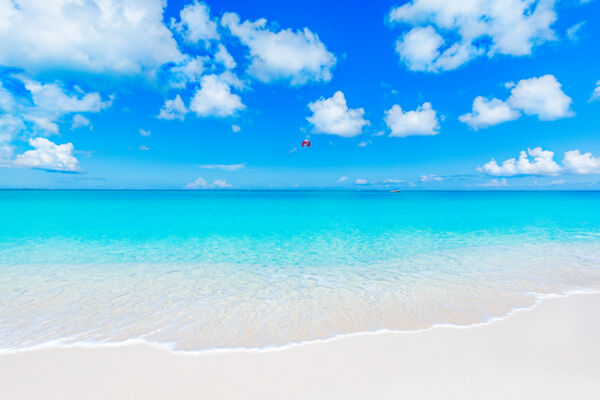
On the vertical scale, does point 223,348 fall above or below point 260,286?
above

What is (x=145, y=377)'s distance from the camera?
13.3 ft

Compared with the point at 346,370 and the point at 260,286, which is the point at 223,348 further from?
the point at 260,286

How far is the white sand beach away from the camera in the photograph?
146 inches

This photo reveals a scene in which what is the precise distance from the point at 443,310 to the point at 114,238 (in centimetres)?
1730

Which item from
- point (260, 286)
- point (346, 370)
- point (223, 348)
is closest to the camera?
point (346, 370)

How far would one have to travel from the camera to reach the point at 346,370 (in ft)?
13.7

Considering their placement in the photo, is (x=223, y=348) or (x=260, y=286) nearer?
(x=223, y=348)

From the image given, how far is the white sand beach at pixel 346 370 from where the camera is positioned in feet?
12.2

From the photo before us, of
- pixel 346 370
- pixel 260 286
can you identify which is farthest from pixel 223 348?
pixel 260 286

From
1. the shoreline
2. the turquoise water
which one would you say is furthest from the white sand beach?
the turquoise water

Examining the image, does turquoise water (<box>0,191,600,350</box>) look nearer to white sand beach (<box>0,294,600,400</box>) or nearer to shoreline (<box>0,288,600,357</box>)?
shoreline (<box>0,288,600,357</box>)

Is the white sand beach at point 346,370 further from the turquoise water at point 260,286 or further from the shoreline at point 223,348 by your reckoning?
the turquoise water at point 260,286

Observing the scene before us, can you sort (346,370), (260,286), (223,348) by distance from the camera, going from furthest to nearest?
1. (260,286)
2. (223,348)
3. (346,370)

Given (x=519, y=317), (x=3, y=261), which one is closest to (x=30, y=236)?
(x=3, y=261)
